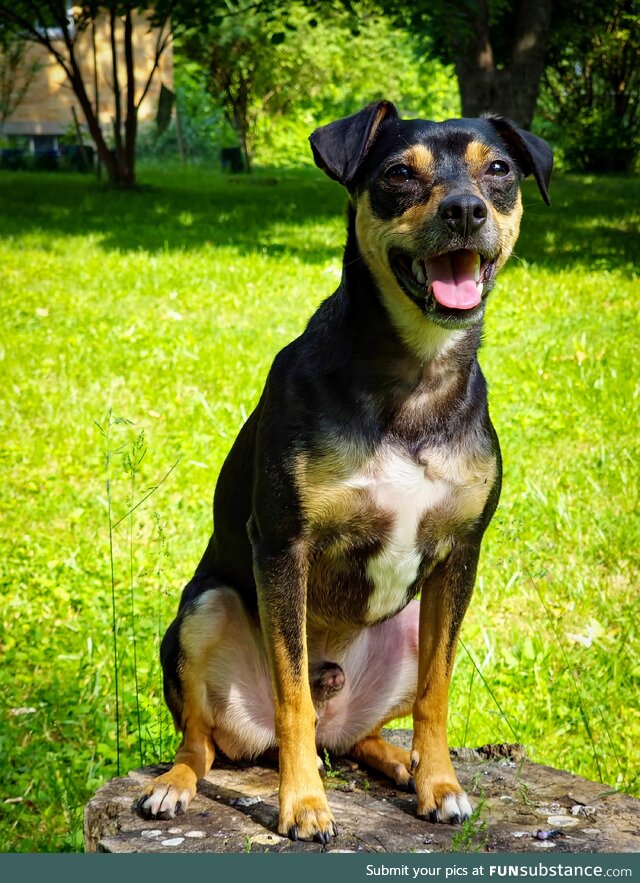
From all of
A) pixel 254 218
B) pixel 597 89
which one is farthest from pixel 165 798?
pixel 597 89

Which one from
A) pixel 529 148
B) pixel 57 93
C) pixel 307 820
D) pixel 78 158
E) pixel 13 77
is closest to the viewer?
pixel 307 820

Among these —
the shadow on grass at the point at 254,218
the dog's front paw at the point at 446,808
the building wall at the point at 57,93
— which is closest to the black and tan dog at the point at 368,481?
the dog's front paw at the point at 446,808

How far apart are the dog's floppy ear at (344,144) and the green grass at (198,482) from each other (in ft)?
4.07

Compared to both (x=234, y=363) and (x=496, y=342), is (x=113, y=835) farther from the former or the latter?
(x=496, y=342)

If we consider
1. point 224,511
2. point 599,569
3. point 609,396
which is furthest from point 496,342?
point 224,511

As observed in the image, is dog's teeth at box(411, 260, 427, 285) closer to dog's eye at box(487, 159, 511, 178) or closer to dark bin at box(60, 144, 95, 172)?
dog's eye at box(487, 159, 511, 178)

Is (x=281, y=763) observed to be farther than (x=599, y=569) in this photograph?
No

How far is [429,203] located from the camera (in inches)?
114

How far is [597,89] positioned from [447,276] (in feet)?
87.5

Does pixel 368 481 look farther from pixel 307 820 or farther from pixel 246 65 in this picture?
pixel 246 65

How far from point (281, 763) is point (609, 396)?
4.67 meters

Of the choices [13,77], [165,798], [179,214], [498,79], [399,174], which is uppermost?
[13,77]

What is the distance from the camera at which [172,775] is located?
119 inches

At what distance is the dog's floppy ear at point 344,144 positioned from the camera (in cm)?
306
